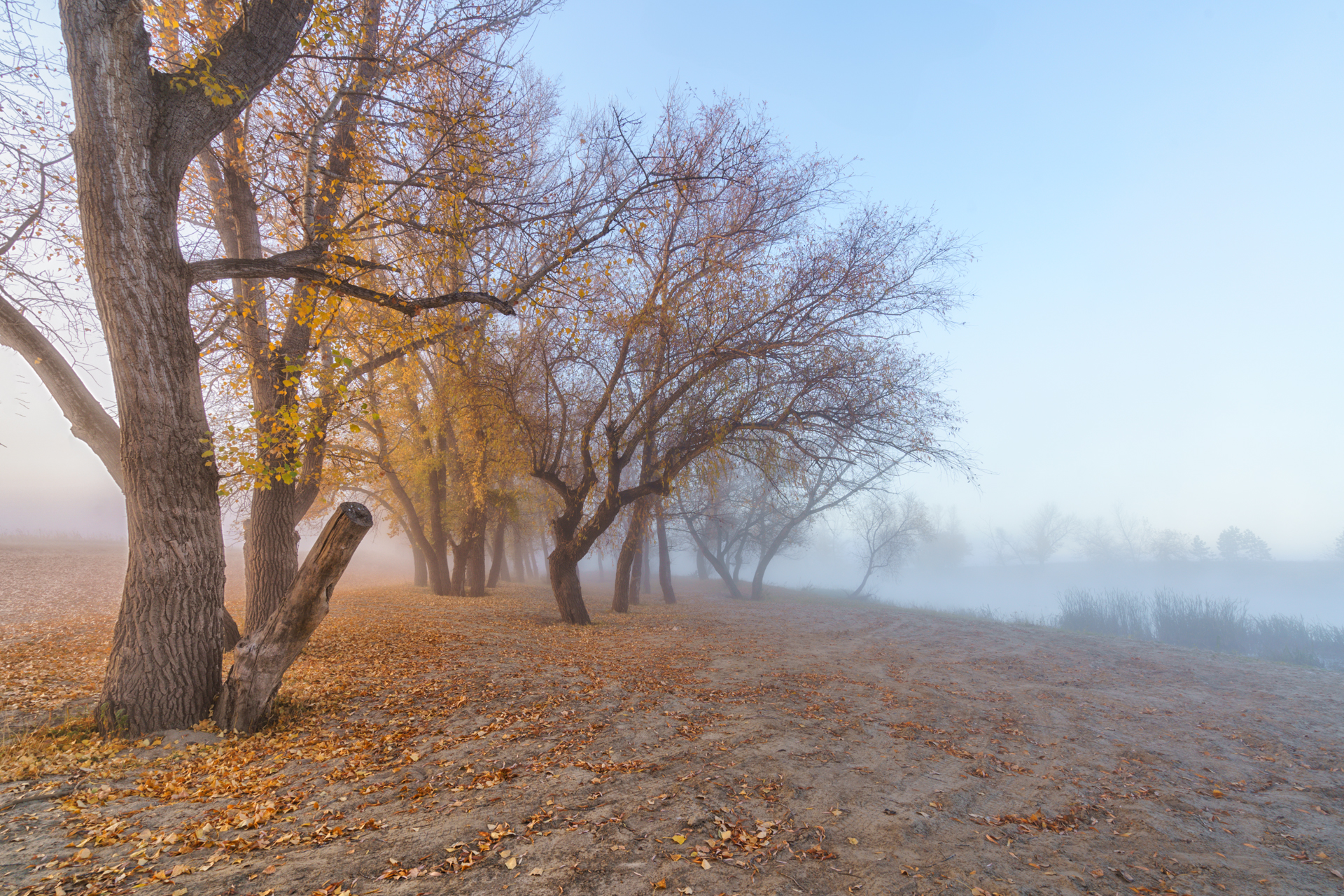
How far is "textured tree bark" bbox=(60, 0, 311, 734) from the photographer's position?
4867mm

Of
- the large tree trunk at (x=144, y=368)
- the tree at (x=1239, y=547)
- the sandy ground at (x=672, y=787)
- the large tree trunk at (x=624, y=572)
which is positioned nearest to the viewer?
the sandy ground at (x=672, y=787)

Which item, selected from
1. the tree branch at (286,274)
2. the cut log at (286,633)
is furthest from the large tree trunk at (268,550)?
the tree branch at (286,274)

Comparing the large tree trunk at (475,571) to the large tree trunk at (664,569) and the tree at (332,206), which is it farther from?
the tree at (332,206)

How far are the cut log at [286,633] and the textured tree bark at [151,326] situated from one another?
0.37 m

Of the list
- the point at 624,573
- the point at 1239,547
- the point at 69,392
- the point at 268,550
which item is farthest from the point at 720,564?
the point at 1239,547

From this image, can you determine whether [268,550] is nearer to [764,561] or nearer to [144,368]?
[144,368]

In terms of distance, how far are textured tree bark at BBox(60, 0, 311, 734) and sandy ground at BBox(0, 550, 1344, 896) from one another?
644 mm

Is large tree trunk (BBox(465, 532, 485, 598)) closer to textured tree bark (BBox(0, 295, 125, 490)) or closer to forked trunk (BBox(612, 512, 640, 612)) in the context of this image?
forked trunk (BBox(612, 512, 640, 612))

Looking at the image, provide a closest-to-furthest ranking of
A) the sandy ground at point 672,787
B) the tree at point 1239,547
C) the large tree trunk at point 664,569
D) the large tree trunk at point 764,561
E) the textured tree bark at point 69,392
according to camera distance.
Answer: the sandy ground at point 672,787 < the textured tree bark at point 69,392 < the large tree trunk at point 664,569 < the large tree trunk at point 764,561 < the tree at point 1239,547

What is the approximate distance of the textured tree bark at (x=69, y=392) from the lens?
5703mm

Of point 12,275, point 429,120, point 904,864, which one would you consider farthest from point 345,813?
point 12,275

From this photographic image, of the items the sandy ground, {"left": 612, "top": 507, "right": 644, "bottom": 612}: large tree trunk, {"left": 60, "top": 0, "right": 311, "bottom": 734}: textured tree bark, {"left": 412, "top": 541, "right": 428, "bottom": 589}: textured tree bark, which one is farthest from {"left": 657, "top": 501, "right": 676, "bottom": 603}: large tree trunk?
{"left": 60, "top": 0, "right": 311, "bottom": 734}: textured tree bark

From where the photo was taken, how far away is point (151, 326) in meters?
5.00

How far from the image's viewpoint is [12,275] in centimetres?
684
